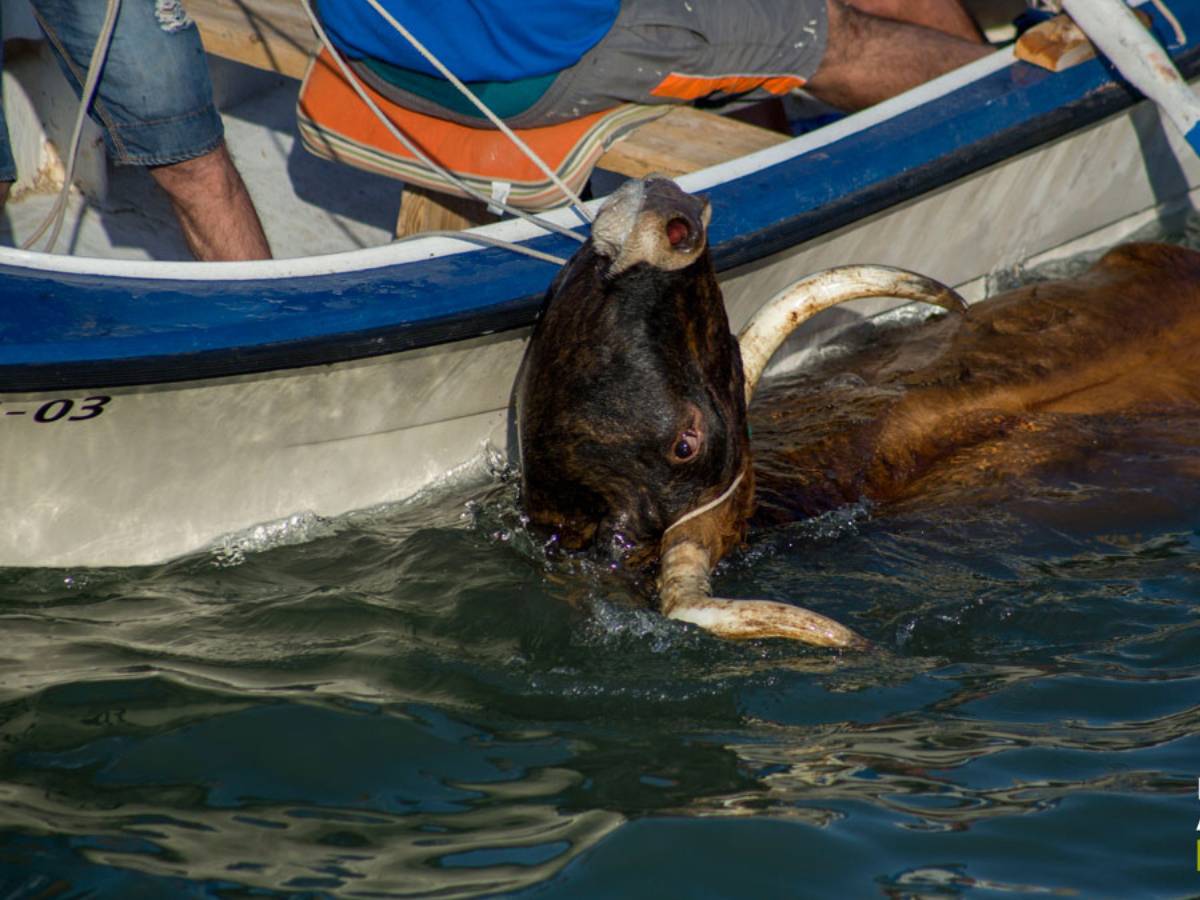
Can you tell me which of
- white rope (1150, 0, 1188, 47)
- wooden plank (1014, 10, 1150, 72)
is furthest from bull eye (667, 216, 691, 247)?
white rope (1150, 0, 1188, 47)

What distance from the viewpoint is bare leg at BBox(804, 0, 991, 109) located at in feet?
13.8

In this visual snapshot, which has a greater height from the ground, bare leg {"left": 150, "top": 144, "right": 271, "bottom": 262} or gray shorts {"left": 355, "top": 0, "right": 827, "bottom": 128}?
gray shorts {"left": 355, "top": 0, "right": 827, "bottom": 128}

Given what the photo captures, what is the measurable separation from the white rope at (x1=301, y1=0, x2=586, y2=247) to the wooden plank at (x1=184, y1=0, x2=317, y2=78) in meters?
0.55

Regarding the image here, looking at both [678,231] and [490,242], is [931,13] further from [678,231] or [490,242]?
[678,231]

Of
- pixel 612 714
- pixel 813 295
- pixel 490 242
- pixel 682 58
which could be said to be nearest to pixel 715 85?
pixel 682 58

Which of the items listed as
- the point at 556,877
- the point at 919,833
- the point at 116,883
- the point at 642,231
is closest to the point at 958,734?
the point at 919,833

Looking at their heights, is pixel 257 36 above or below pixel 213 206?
above

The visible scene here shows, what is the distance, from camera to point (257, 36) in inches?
180

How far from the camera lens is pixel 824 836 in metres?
2.44

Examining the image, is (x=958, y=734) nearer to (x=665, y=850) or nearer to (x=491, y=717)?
(x=665, y=850)

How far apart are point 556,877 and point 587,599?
2.94ft

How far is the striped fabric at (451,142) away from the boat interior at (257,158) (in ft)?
0.63

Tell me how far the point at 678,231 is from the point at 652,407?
0.37 metres

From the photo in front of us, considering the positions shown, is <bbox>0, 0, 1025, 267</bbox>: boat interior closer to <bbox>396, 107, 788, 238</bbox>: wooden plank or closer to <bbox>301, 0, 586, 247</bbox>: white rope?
<bbox>396, 107, 788, 238</bbox>: wooden plank
